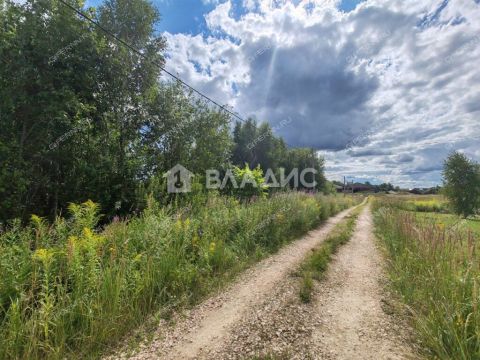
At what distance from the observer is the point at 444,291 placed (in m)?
3.33

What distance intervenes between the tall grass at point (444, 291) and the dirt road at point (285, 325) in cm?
37

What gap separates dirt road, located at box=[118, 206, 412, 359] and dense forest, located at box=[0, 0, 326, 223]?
7.14 metres

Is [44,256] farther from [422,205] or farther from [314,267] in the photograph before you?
[422,205]

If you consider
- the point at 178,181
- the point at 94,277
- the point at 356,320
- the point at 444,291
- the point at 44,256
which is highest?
the point at 178,181

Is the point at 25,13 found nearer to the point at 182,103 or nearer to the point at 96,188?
the point at 96,188

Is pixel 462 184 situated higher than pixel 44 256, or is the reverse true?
pixel 462 184

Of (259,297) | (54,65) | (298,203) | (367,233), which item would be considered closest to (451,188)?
(367,233)

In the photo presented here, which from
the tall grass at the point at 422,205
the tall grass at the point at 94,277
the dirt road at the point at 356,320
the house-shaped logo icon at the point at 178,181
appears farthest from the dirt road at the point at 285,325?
the tall grass at the point at 422,205

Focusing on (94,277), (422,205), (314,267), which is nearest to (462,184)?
(422,205)

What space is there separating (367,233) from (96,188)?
1211 centimetres

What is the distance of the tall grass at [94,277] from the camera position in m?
2.75

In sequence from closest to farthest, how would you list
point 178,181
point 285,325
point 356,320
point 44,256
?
→ point 44,256
point 285,325
point 356,320
point 178,181

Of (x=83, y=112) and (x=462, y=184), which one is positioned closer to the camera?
(x=83, y=112)

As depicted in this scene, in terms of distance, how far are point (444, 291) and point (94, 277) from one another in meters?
4.93
